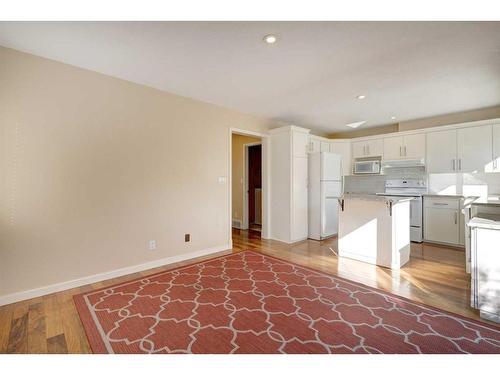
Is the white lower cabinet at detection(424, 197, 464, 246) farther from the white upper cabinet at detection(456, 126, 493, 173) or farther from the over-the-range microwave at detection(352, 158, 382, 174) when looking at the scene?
the over-the-range microwave at detection(352, 158, 382, 174)

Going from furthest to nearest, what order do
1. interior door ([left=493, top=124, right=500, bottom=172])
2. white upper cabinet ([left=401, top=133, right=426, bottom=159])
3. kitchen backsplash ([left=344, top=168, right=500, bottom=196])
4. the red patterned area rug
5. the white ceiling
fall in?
white upper cabinet ([left=401, top=133, right=426, bottom=159]) → kitchen backsplash ([left=344, top=168, right=500, bottom=196]) → interior door ([left=493, top=124, right=500, bottom=172]) → the white ceiling → the red patterned area rug

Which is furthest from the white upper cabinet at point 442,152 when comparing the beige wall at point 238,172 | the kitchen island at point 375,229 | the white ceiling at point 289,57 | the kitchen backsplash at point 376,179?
the beige wall at point 238,172

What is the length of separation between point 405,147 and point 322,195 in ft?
6.62

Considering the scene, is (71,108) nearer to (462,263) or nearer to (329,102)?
(329,102)

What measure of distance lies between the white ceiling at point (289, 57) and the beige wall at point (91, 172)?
0.93ft

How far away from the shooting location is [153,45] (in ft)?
7.27

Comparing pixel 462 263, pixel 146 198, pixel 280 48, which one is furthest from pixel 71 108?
pixel 462 263

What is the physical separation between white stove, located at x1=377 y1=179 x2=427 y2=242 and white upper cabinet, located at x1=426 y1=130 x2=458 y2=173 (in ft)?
1.13

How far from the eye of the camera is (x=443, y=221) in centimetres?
428

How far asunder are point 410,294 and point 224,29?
305 cm

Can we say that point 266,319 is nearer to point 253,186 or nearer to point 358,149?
point 253,186

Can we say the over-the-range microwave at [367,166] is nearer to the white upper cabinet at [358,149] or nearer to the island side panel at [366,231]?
the white upper cabinet at [358,149]

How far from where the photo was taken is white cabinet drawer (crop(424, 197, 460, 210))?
13.7ft

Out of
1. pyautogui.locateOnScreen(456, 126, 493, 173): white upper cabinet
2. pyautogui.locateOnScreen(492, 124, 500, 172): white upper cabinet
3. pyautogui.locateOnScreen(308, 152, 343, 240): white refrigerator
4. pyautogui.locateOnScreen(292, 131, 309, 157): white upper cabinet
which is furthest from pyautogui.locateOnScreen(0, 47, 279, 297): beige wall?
pyautogui.locateOnScreen(492, 124, 500, 172): white upper cabinet
